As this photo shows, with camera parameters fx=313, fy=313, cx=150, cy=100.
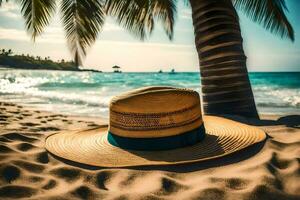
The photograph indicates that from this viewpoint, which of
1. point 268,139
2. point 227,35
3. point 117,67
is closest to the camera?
point 268,139

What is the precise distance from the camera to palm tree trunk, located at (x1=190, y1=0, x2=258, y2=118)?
420 centimetres

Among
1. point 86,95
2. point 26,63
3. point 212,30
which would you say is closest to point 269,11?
point 212,30

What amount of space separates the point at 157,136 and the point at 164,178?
0.35 meters

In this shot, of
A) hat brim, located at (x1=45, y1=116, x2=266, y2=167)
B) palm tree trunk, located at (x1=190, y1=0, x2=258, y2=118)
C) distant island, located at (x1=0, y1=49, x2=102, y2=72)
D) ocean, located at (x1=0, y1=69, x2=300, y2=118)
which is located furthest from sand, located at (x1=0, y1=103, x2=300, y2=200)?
distant island, located at (x1=0, y1=49, x2=102, y2=72)

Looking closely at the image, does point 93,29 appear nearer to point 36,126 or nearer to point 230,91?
point 36,126

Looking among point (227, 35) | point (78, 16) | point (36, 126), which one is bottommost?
point (36, 126)

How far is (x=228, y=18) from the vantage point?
4234 mm

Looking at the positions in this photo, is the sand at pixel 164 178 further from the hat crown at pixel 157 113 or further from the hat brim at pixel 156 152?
the hat crown at pixel 157 113

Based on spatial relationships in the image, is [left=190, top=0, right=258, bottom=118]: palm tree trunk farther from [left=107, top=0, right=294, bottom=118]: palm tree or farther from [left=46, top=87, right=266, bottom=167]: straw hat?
[left=46, top=87, right=266, bottom=167]: straw hat

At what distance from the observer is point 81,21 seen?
4.82 meters

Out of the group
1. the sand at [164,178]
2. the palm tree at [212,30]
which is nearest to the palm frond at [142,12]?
the palm tree at [212,30]

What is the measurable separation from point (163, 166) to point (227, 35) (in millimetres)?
2553

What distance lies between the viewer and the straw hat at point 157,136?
2.28 metres

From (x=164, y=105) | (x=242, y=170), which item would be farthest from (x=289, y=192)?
(x=164, y=105)
